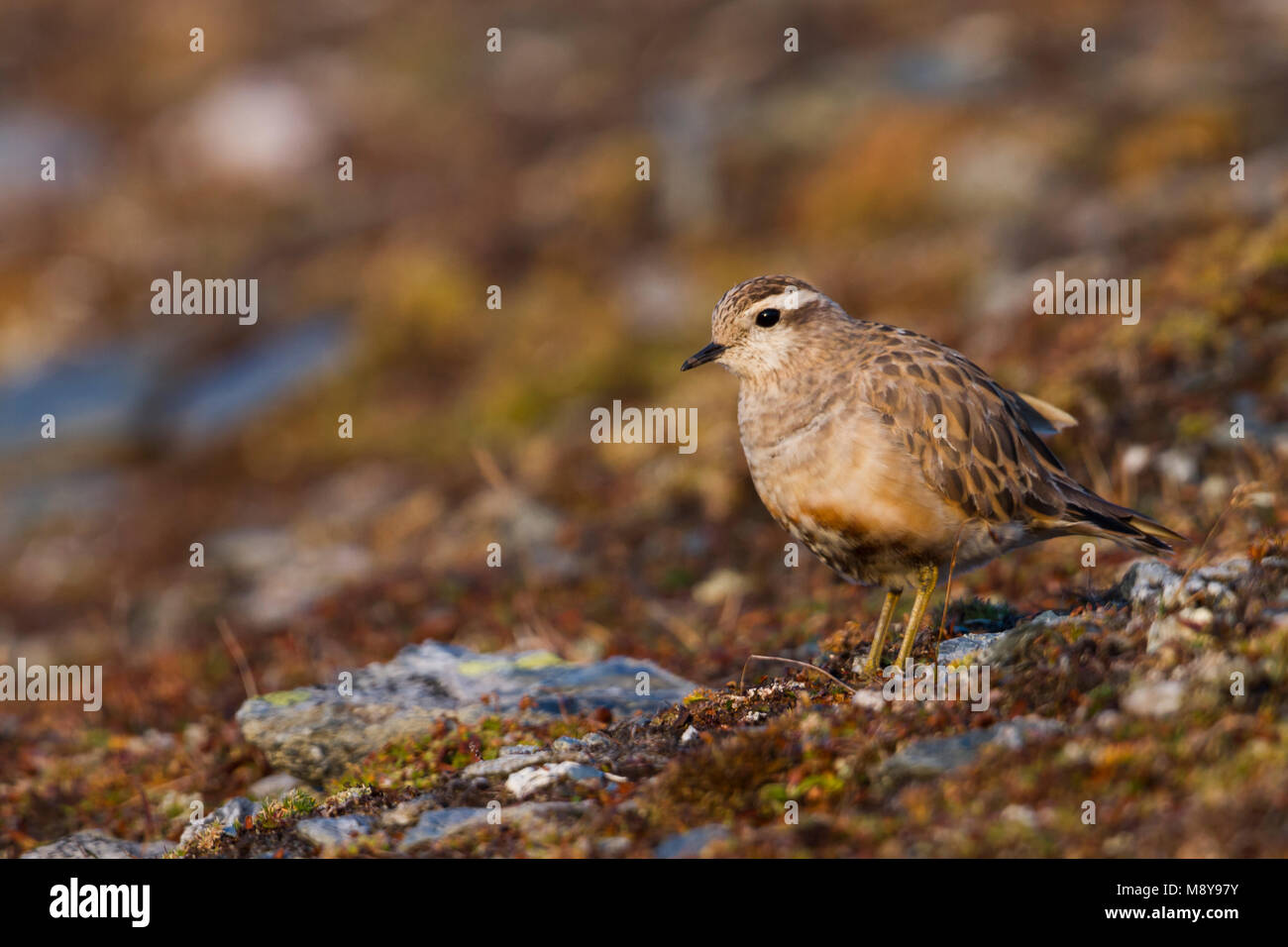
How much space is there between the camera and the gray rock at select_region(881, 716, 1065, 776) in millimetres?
6062

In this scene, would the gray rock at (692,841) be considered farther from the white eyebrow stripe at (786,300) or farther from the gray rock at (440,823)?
the white eyebrow stripe at (786,300)

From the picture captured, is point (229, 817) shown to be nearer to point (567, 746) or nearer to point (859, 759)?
point (567, 746)

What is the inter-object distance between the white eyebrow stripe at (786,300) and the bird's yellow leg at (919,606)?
2.01m

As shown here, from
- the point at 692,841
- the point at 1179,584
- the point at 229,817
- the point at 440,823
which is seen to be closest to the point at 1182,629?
the point at 1179,584

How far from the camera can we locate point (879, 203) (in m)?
23.9

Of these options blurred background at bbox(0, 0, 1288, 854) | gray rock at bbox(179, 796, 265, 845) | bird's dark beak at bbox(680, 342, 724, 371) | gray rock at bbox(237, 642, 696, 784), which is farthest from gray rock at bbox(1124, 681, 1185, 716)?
gray rock at bbox(179, 796, 265, 845)

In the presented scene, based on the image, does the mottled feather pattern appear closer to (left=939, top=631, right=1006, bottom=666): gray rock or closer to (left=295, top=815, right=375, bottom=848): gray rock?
(left=939, top=631, right=1006, bottom=666): gray rock

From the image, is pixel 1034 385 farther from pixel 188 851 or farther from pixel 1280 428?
pixel 188 851

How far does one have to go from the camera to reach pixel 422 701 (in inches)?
346

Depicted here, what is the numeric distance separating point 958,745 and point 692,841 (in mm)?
1440

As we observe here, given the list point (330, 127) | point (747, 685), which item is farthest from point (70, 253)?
point (747, 685)

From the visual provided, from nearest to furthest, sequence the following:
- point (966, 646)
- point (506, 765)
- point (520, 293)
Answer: point (506, 765) < point (966, 646) < point (520, 293)

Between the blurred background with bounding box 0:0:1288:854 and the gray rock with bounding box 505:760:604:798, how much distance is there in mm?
3213
